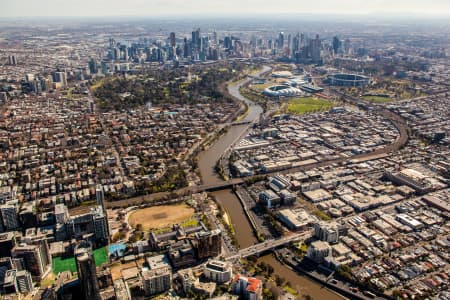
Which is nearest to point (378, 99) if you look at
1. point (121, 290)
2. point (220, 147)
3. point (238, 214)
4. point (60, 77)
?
point (220, 147)

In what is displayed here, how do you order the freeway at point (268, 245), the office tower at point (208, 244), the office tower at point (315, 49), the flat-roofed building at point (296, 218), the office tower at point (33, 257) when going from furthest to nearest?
the office tower at point (315, 49) → the flat-roofed building at point (296, 218) → the freeway at point (268, 245) → the office tower at point (208, 244) → the office tower at point (33, 257)

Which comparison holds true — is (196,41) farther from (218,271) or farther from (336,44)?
(218,271)

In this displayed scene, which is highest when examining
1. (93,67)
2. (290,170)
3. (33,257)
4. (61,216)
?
(93,67)

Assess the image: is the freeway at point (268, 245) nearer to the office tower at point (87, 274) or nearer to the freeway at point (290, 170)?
the office tower at point (87, 274)

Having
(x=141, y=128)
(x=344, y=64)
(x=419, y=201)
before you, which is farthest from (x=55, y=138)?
(x=344, y=64)

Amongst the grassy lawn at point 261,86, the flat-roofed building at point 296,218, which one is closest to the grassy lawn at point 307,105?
the grassy lawn at point 261,86

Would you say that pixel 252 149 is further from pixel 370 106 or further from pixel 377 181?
pixel 370 106
